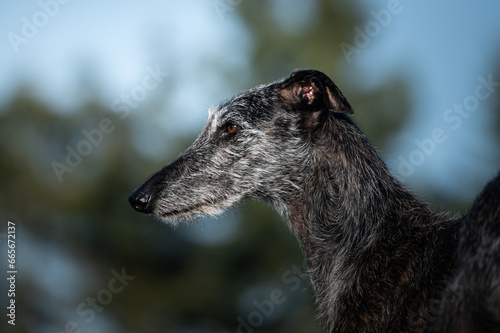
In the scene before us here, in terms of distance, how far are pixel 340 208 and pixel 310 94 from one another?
166cm

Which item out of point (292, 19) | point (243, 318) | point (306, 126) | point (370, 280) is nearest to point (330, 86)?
point (306, 126)

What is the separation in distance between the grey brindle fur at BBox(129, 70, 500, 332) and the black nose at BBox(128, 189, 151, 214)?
14mm

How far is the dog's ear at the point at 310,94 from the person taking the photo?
20.9 ft

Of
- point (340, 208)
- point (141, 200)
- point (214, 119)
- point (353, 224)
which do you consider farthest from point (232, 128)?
point (353, 224)

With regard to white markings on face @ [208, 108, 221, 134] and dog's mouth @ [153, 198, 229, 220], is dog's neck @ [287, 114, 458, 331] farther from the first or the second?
white markings on face @ [208, 108, 221, 134]

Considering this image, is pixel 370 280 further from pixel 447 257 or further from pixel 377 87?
pixel 377 87

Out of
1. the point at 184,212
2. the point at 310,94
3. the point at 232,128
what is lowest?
the point at 184,212

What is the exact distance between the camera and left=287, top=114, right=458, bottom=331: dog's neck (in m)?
5.53

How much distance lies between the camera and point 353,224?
5.99 metres

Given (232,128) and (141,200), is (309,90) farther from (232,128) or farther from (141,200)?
(141,200)

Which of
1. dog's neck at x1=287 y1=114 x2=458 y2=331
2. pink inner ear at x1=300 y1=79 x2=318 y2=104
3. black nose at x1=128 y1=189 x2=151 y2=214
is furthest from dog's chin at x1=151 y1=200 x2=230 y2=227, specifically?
pink inner ear at x1=300 y1=79 x2=318 y2=104

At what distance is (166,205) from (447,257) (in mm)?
3620

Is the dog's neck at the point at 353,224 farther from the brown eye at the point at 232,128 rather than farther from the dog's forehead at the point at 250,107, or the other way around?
the brown eye at the point at 232,128

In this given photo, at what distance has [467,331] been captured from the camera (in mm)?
4160
